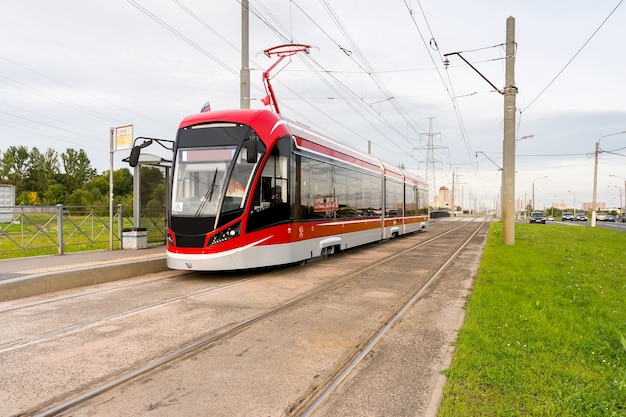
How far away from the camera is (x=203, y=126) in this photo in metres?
9.36

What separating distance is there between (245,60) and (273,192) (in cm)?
746

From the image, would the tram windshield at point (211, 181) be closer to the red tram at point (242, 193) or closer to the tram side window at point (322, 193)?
the red tram at point (242, 193)

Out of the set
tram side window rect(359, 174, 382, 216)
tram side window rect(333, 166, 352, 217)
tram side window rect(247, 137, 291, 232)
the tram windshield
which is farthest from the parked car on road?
the tram windshield

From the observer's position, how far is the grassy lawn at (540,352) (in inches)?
130

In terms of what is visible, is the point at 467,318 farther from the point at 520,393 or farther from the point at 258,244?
the point at 258,244

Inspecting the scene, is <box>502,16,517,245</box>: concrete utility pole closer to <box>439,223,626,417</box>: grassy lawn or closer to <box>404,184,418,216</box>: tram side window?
<box>404,184,418,216</box>: tram side window

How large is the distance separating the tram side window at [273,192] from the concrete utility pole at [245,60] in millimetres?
5382

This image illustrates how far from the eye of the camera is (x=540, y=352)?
14.5ft

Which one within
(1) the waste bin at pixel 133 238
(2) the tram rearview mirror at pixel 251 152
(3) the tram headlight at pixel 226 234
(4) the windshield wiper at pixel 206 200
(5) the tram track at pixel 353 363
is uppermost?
(2) the tram rearview mirror at pixel 251 152

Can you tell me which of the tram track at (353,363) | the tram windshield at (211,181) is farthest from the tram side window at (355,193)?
the tram track at (353,363)

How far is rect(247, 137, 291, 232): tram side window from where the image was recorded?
354 inches

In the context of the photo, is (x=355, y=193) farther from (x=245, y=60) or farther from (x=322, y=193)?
(x=245, y=60)

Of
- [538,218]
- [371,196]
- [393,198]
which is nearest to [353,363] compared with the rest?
[371,196]

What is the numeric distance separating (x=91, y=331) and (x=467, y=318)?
494 cm
